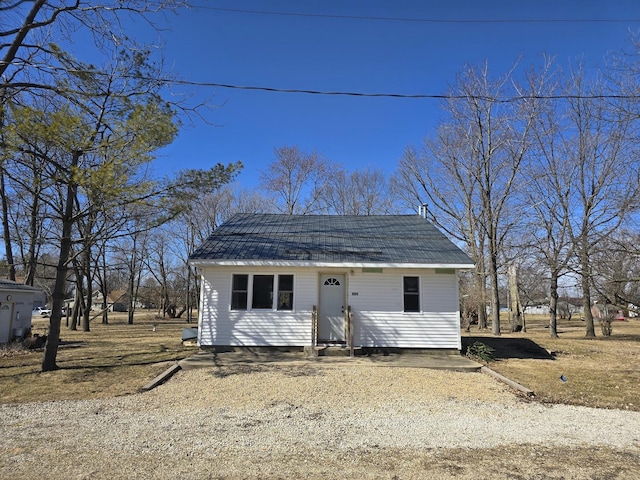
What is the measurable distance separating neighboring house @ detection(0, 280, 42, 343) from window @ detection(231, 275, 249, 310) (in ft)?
26.3

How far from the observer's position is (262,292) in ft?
37.2

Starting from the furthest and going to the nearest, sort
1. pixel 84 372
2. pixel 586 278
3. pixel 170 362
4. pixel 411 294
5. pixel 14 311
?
pixel 586 278 < pixel 14 311 < pixel 411 294 < pixel 170 362 < pixel 84 372

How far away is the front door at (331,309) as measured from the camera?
11.6 metres

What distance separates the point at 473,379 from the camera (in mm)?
8484

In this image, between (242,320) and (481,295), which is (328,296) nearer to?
(242,320)

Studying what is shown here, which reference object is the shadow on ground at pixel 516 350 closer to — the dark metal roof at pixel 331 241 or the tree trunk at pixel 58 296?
the dark metal roof at pixel 331 241

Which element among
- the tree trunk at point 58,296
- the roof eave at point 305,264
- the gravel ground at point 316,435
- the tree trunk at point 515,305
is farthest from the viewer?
the tree trunk at point 515,305

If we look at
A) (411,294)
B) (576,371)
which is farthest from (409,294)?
(576,371)

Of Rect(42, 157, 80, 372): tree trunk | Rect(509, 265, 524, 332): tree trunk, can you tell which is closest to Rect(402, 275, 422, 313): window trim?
Rect(42, 157, 80, 372): tree trunk

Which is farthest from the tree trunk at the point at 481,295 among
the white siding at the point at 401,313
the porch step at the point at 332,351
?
the porch step at the point at 332,351

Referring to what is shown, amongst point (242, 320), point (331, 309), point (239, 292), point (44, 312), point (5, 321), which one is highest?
point (239, 292)

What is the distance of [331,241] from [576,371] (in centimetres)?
742

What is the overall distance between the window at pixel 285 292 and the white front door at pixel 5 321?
30.8 ft

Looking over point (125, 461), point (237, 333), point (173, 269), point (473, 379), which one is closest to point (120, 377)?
point (237, 333)
